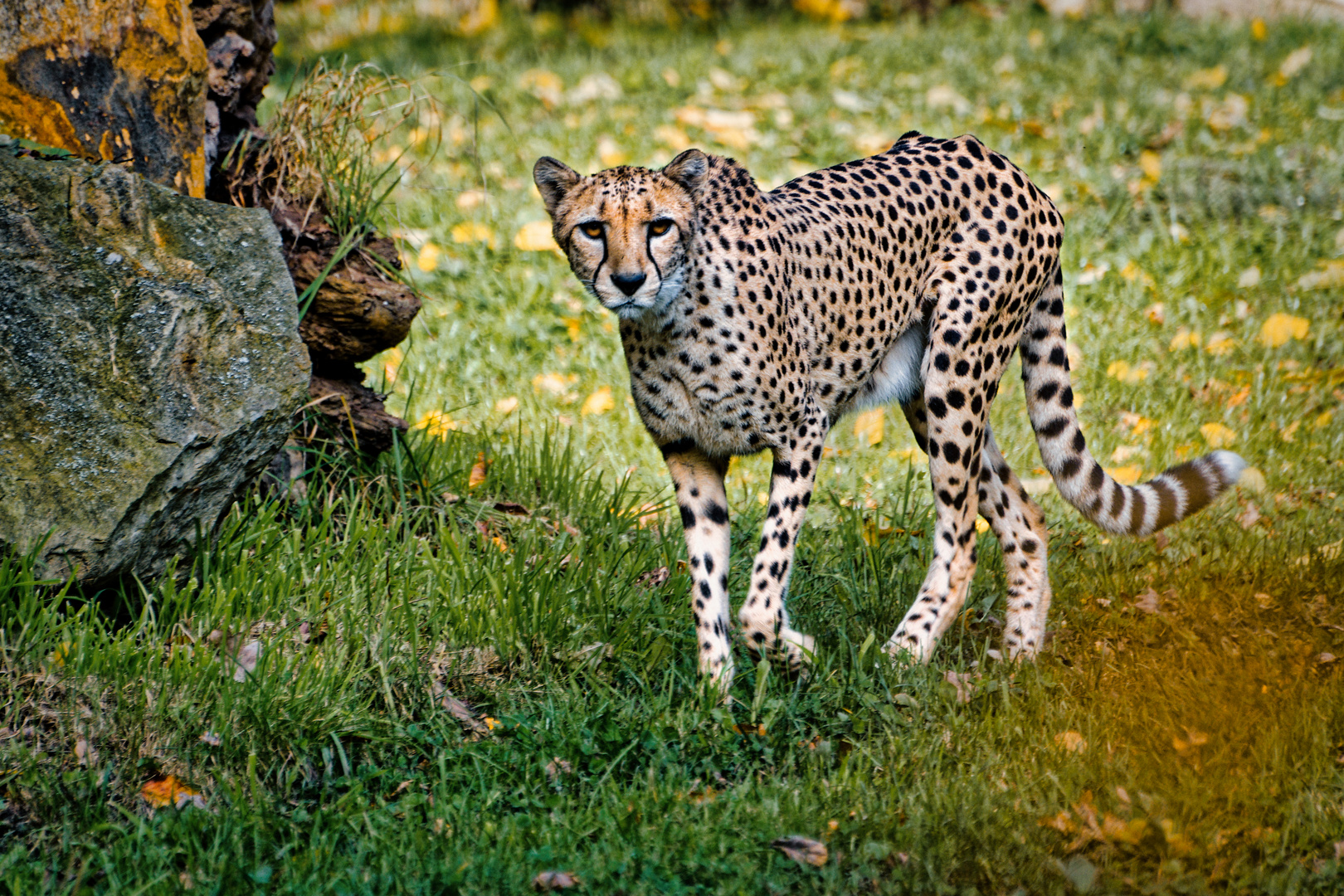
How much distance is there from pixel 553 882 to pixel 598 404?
3.27 m

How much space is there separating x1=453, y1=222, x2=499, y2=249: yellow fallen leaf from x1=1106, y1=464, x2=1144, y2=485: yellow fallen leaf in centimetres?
369

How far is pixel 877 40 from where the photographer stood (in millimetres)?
10812

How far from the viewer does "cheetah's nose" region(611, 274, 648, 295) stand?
3445 millimetres

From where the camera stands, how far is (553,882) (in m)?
2.96

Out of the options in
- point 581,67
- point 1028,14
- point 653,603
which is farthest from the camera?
point 1028,14

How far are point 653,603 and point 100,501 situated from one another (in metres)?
1.68

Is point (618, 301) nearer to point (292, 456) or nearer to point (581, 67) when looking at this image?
point (292, 456)

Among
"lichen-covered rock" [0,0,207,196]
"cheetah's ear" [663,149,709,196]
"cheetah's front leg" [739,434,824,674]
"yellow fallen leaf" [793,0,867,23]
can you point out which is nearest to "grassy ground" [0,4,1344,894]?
"cheetah's front leg" [739,434,824,674]

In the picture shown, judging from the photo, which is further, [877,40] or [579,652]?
[877,40]

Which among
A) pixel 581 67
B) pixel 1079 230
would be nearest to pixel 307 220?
pixel 1079 230

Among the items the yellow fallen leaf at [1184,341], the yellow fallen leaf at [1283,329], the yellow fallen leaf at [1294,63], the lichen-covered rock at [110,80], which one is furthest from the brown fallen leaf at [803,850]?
the yellow fallen leaf at [1294,63]

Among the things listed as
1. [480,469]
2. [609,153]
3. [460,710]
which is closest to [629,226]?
[460,710]

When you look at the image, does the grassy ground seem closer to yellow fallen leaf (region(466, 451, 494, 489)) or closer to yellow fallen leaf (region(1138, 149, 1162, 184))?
yellow fallen leaf (region(466, 451, 494, 489))

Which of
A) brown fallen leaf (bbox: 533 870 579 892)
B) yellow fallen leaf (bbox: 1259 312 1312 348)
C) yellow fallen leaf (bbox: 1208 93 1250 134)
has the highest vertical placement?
yellow fallen leaf (bbox: 1208 93 1250 134)
